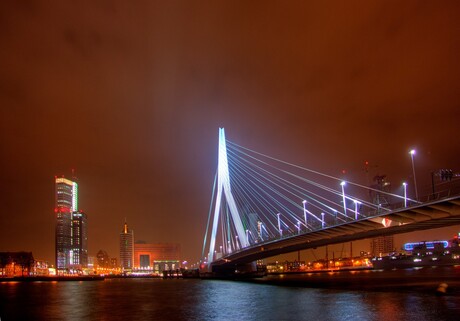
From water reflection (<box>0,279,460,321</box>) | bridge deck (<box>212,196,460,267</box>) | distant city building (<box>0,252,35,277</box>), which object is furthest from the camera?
distant city building (<box>0,252,35,277</box>)

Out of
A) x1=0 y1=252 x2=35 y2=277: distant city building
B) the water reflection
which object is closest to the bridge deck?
the water reflection

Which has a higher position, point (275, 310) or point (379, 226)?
point (379, 226)

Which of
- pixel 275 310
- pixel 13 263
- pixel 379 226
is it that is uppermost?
pixel 379 226

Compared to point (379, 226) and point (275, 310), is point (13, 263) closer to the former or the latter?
point (379, 226)

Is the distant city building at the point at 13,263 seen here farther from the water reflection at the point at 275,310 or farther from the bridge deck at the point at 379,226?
the water reflection at the point at 275,310

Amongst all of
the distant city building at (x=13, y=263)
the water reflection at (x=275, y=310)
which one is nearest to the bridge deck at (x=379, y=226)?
the water reflection at (x=275, y=310)

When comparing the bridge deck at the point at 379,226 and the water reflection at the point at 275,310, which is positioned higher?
the bridge deck at the point at 379,226

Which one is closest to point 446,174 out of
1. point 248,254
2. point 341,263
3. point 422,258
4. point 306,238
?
point 306,238

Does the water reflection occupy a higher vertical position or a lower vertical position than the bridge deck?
lower

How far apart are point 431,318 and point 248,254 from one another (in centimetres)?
4311

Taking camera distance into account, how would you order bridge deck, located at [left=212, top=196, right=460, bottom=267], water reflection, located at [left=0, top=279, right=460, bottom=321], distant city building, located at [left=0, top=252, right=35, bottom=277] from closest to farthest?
water reflection, located at [left=0, top=279, right=460, bottom=321] → bridge deck, located at [left=212, top=196, right=460, bottom=267] → distant city building, located at [left=0, top=252, right=35, bottom=277]

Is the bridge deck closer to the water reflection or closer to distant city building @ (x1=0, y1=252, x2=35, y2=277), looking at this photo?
the water reflection

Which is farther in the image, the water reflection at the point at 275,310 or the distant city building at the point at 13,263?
the distant city building at the point at 13,263

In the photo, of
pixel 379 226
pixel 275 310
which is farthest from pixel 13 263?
pixel 275 310
